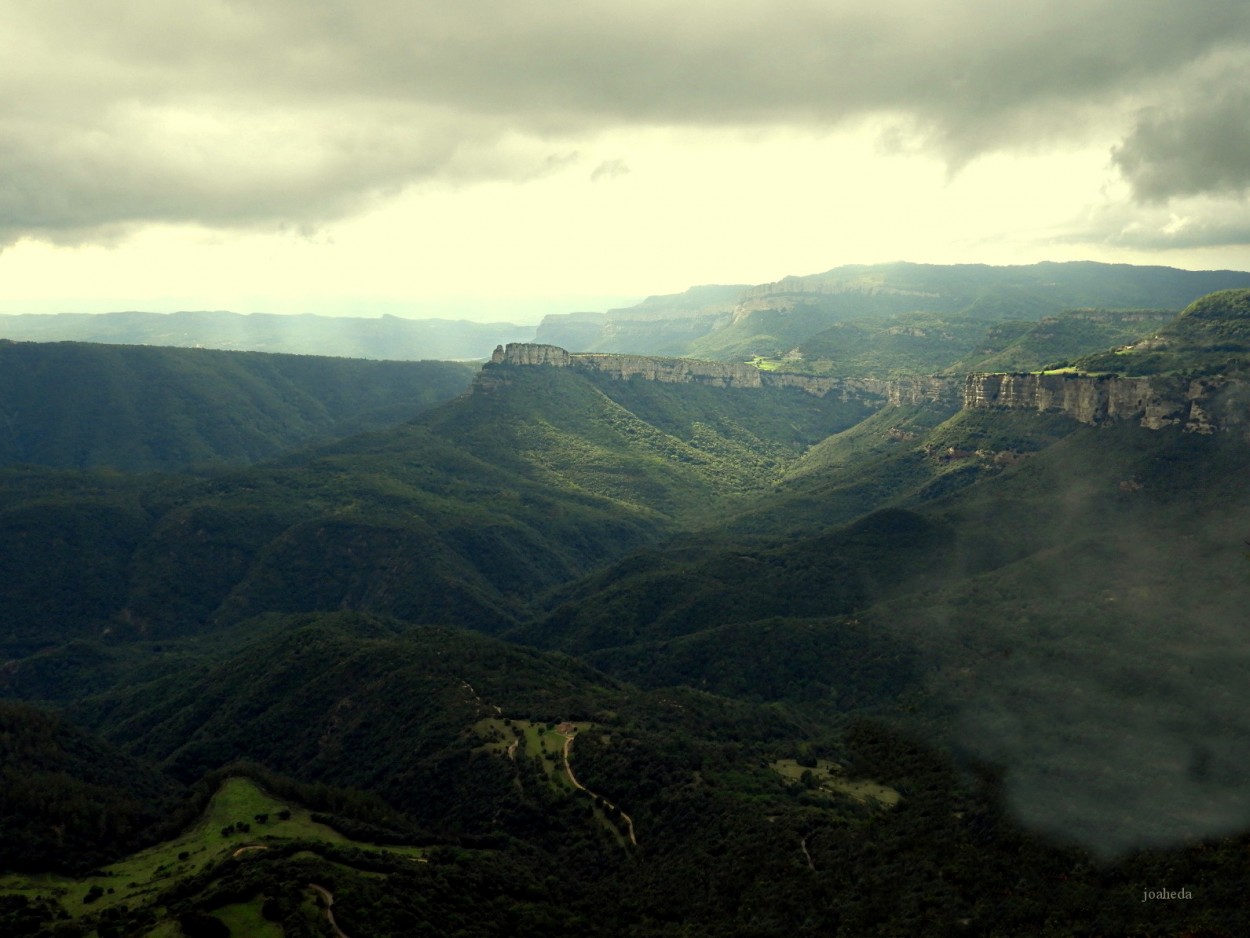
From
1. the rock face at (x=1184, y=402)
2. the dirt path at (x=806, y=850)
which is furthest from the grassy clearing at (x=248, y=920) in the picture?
the rock face at (x=1184, y=402)

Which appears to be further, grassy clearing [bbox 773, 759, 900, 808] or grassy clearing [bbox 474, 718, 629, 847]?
grassy clearing [bbox 474, 718, 629, 847]


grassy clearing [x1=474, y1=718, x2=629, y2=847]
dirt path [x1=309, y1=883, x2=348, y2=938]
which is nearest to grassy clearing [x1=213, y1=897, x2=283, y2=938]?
dirt path [x1=309, y1=883, x2=348, y2=938]

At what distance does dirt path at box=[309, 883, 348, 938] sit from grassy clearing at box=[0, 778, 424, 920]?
10.2m

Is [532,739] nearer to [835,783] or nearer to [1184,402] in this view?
[835,783]

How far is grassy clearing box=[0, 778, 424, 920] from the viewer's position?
269ft

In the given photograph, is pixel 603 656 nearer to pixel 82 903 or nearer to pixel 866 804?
pixel 866 804

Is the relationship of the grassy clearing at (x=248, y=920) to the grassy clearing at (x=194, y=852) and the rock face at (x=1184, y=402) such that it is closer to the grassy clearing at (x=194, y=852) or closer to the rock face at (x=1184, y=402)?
the grassy clearing at (x=194, y=852)

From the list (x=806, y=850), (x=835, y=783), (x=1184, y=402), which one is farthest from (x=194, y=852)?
(x=1184, y=402)

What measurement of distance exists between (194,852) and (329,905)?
23.0 m

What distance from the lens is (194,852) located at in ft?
292

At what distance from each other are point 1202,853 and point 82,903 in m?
83.6

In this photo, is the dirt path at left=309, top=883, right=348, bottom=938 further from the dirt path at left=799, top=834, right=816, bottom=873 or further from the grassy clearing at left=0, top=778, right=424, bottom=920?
the dirt path at left=799, top=834, right=816, bottom=873

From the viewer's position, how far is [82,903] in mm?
80750

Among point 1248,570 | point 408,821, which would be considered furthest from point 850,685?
point 408,821
